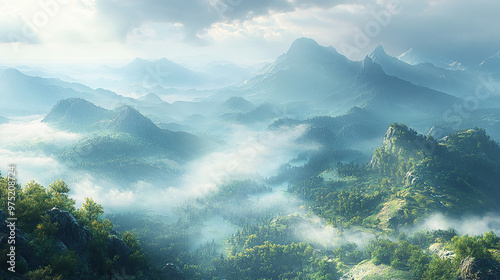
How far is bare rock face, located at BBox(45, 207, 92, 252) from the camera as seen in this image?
90.2 metres

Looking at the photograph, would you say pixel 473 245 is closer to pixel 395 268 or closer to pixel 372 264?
pixel 395 268

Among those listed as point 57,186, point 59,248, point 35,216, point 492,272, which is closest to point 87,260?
point 59,248

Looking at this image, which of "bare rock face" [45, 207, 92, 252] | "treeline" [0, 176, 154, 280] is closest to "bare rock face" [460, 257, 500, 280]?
"treeline" [0, 176, 154, 280]

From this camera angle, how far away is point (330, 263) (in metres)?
200

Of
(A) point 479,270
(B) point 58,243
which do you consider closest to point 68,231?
(B) point 58,243

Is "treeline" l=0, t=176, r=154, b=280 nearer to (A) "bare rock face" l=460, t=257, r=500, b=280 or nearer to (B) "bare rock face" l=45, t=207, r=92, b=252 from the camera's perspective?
(B) "bare rock face" l=45, t=207, r=92, b=252

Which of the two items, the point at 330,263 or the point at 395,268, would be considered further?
the point at 330,263

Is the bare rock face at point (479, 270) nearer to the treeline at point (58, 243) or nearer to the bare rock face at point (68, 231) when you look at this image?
the treeline at point (58, 243)

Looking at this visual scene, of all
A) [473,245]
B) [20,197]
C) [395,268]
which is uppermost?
[20,197]

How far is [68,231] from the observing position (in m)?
92.6

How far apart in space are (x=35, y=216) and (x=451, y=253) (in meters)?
201

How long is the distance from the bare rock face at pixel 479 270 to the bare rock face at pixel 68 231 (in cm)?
15860

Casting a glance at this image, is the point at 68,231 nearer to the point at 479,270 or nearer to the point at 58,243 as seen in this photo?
the point at 58,243

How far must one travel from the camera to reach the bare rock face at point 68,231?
90188 millimetres
